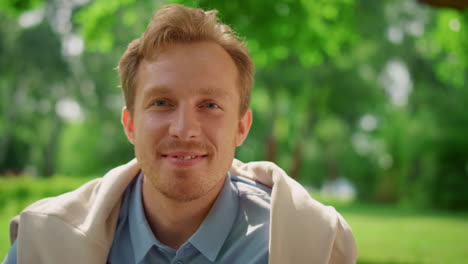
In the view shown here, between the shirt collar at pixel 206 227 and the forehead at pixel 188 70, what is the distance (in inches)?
22.0

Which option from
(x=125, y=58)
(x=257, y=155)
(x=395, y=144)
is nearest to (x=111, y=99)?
(x=257, y=155)

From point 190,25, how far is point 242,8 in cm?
410

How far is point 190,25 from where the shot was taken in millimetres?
2312

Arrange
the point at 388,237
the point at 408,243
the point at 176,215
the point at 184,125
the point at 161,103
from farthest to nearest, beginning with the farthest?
1. the point at 388,237
2. the point at 408,243
3. the point at 176,215
4. the point at 161,103
5. the point at 184,125

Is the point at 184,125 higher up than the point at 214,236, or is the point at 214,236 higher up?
the point at 184,125

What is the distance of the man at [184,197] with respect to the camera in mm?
2189

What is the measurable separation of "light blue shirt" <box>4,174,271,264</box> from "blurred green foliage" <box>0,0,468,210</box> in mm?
5631

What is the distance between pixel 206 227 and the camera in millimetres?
2332

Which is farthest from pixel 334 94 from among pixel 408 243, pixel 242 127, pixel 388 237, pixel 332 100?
pixel 242 127

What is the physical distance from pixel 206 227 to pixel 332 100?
81.5 feet

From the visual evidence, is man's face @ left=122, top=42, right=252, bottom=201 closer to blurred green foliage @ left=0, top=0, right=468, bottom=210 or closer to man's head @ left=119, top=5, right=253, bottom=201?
man's head @ left=119, top=5, right=253, bottom=201

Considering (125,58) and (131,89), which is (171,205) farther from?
(125,58)

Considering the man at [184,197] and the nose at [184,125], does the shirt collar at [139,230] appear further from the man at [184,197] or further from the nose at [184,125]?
the nose at [184,125]

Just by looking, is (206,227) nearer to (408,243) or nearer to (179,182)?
(179,182)
